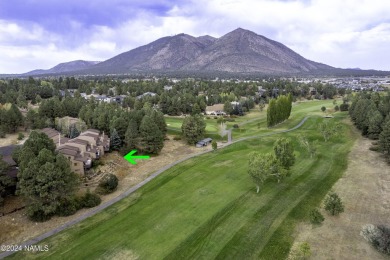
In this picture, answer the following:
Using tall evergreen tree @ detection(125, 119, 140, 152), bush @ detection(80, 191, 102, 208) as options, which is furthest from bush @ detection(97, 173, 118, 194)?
tall evergreen tree @ detection(125, 119, 140, 152)

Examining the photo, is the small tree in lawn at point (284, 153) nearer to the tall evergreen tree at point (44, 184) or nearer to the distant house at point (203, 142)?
the distant house at point (203, 142)

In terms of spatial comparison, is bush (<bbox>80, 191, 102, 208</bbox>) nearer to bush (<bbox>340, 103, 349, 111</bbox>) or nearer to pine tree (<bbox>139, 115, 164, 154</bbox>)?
pine tree (<bbox>139, 115, 164, 154</bbox>)

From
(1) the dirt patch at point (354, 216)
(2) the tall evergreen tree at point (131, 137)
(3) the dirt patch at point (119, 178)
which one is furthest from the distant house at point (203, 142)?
(1) the dirt patch at point (354, 216)

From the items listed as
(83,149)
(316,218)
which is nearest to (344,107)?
(316,218)

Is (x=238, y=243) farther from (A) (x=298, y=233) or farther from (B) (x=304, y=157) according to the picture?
(B) (x=304, y=157)

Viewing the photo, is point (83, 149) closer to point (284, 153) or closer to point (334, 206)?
point (284, 153)

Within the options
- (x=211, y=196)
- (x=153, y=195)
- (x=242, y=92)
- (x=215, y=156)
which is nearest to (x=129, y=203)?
(x=153, y=195)
